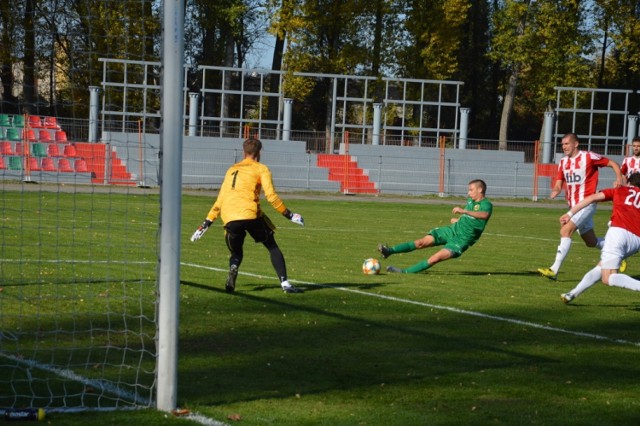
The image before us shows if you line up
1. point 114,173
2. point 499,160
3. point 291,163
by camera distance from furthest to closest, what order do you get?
point 499,160 < point 291,163 < point 114,173

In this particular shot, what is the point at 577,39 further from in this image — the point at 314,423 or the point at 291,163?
the point at 314,423

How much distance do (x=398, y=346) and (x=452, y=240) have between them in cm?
535

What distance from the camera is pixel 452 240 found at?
1403 centimetres

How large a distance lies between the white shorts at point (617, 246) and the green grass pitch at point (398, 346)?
1.99 ft

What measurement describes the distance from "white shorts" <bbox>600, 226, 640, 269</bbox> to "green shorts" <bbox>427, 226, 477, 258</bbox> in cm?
304

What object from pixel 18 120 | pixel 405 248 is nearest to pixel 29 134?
pixel 18 120

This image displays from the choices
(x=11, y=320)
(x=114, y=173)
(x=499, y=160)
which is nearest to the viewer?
(x=11, y=320)

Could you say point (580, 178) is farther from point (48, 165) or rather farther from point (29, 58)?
point (48, 165)

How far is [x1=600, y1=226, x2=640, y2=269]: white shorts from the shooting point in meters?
11.0

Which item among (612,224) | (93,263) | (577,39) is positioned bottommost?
(93,263)

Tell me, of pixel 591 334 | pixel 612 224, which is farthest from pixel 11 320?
pixel 612 224

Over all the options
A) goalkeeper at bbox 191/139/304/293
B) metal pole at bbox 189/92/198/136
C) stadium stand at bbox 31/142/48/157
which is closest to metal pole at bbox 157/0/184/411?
goalkeeper at bbox 191/139/304/293

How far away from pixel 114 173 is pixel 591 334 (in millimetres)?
22167

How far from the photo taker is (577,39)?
168 feet
